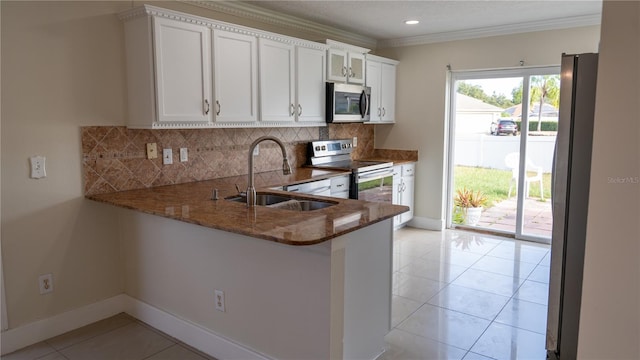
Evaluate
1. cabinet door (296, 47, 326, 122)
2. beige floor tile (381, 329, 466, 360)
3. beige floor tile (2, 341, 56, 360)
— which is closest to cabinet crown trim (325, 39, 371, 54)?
cabinet door (296, 47, 326, 122)

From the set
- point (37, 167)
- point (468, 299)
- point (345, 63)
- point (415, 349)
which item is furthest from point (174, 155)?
point (468, 299)

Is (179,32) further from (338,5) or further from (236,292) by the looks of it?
(236,292)

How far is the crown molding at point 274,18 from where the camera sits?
12.1 ft

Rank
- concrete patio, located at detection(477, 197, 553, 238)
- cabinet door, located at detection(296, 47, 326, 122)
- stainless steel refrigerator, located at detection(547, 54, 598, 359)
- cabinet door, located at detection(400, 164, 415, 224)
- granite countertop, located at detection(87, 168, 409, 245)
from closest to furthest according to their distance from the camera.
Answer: granite countertop, located at detection(87, 168, 409, 245)
stainless steel refrigerator, located at detection(547, 54, 598, 359)
cabinet door, located at detection(296, 47, 326, 122)
concrete patio, located at detection(477, 197, 553, 238)
cabinet door, located at detection(400, 164, 415, 224)

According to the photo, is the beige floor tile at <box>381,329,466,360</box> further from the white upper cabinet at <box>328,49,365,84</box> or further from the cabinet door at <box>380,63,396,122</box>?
the cabinet door at <box>380,63,396,122</box>

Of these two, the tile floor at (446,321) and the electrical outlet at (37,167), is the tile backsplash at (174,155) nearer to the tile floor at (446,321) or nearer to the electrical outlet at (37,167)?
the electrical outlet at (37,167)

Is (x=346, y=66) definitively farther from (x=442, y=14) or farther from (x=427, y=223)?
(x=427, y=223)

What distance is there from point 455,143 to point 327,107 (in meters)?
1.94

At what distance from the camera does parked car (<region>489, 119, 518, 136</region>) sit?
516cm

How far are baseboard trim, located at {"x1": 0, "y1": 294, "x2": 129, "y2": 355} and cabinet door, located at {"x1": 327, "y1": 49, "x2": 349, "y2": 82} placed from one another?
2762 millimetres

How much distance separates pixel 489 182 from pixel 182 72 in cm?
386

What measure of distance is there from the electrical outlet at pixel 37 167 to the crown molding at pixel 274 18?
157 cm

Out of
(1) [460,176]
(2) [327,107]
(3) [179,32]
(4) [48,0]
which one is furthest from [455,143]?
(4) [48,0]

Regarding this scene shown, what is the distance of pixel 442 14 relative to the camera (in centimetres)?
428
